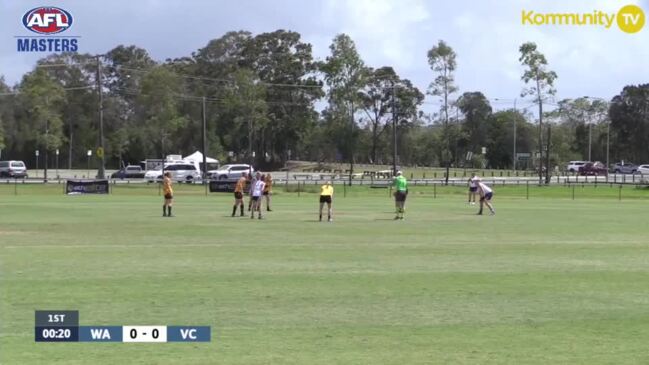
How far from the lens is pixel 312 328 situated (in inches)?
376

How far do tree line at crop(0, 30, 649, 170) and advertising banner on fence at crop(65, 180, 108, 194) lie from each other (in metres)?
34.5

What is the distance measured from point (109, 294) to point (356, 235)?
11478 millimetres

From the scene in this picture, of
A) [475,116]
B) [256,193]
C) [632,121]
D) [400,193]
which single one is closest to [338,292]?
[400,193]

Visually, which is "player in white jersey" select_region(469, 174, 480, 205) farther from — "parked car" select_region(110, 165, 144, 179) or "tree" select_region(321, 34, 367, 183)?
"parked car" select_region(110, 165, 144, 179)

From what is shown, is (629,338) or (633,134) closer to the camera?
(629,338)

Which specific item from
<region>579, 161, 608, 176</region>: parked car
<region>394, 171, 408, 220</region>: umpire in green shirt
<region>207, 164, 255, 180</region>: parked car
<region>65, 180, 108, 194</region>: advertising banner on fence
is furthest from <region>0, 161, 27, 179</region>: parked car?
<region>579, 161, 608, 176</region>: parked car

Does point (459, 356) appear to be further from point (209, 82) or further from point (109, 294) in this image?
point (209, 82)

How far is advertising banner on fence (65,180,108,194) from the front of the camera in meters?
52.6

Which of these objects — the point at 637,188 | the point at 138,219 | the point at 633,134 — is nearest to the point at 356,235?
the point at 138,219

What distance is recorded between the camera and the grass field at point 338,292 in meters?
8.51

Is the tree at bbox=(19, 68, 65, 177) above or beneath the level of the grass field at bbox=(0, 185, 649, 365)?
above

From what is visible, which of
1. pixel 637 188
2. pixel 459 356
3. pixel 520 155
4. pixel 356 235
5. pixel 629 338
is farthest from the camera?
pixel 520 155

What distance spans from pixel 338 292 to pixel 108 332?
420 centimetres

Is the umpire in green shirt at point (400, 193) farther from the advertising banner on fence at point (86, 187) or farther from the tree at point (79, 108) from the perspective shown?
the tree at point (79, 108)
